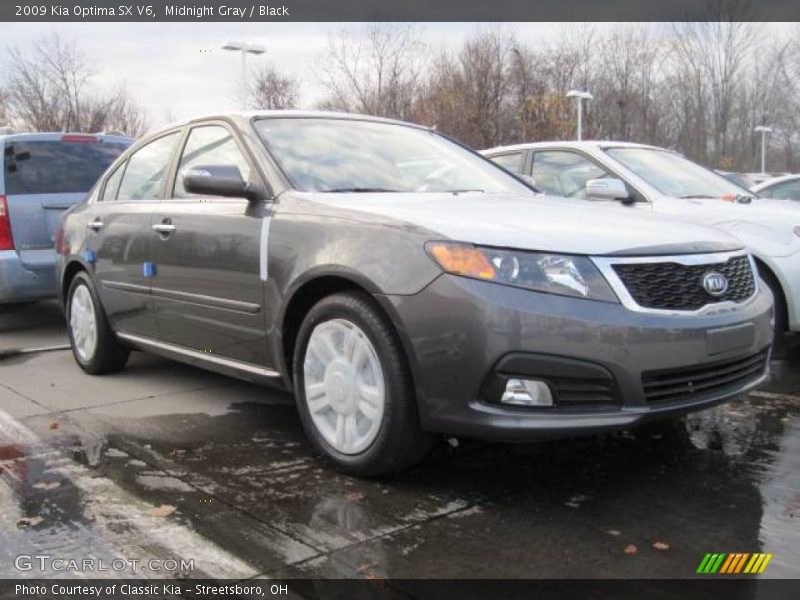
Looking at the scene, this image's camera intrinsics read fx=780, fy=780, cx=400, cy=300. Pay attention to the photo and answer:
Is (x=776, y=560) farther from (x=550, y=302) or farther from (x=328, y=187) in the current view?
(x=328, y=187)

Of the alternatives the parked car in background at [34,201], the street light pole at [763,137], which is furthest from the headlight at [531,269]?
the street light pole at [763,137]

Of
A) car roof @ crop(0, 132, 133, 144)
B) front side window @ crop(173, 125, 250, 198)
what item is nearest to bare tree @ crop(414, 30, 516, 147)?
car roof @ crop(0, 132, 133, 144)

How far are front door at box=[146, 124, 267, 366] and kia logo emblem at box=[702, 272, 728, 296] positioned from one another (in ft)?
6.54

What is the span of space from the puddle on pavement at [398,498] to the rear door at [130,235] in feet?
2.86

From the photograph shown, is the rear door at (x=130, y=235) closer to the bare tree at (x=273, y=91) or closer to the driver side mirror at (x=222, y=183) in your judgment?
the driver side mirror at (x=222, y=183)

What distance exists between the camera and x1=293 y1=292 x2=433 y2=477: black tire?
3.12 meters

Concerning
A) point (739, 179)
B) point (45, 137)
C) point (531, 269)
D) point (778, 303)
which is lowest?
point (778, 303)

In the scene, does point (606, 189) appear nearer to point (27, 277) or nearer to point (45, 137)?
point (27, 277)

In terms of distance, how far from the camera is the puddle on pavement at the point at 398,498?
274cm

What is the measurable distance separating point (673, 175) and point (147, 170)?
406cm

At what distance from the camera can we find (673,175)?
632cm

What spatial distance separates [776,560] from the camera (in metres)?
2.64

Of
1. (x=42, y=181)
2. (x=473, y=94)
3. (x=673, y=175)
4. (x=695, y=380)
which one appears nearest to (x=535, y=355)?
(x=695, y=380)
